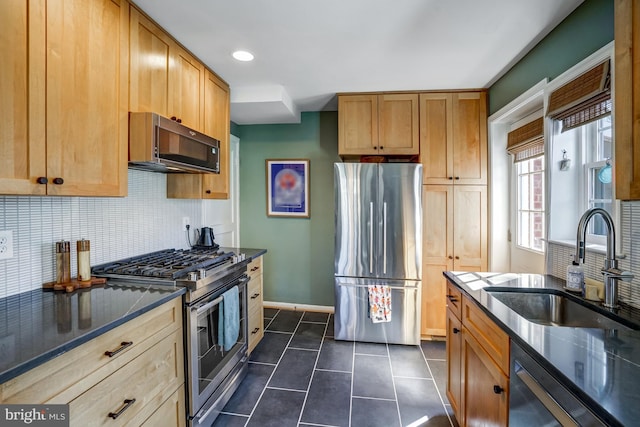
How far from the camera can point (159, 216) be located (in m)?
2.28

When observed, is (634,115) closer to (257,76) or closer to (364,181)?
(364,181)

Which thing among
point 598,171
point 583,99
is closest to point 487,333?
point 598,171

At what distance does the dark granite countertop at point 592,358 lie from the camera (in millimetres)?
693

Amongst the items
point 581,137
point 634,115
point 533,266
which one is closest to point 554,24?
point 581,137

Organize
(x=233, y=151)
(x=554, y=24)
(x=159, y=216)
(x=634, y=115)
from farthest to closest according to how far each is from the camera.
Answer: (x=233, y=151) → (x=159, y=216) → (x=554, y=24) → (x=634, y=115)

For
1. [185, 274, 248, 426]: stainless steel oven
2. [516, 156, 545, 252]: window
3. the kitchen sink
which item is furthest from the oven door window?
[516, 156, 545, 252]: window

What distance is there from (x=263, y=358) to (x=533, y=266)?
7.87 ft

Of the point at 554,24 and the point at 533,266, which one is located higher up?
the point at 554,24

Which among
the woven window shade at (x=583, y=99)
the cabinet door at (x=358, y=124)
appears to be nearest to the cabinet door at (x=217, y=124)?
the cabinet door at (x=358, y=124)

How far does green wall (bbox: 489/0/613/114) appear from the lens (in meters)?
1.51

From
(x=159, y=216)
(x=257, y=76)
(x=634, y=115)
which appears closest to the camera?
(x=634, y=115)

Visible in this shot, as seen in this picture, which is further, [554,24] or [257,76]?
[257,76]

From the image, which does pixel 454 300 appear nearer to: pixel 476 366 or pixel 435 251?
pixel 476 366

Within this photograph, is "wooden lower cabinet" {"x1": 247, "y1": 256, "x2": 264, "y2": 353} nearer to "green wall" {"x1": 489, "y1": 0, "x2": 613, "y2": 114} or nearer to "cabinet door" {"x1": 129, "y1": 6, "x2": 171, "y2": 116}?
"cabinet door" {"x1": 129, "y1": 6, "x2": 171, "y2": 116}
